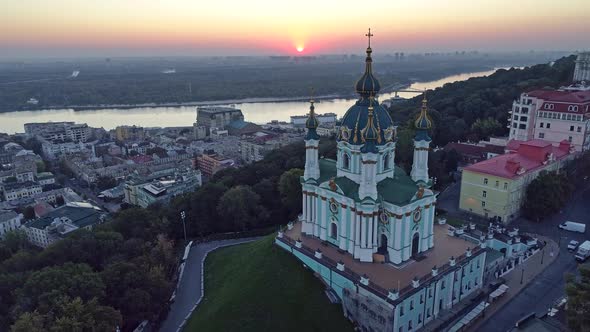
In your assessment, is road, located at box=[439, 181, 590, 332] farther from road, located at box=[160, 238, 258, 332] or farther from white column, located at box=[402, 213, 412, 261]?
road, located at box=[160, 238, 258, 332]

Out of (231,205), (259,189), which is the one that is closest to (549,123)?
(259,189)

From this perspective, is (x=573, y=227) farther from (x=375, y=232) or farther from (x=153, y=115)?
(x=153, y=115)

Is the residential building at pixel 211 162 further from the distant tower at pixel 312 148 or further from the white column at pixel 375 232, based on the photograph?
the white column at pixel 375 232

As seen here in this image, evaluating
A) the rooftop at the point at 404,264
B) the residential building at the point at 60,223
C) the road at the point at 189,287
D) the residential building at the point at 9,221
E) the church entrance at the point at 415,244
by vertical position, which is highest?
the church entrance at the point at 415,244

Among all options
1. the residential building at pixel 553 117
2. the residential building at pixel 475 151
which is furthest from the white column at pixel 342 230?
the residential building at pixel 553 117

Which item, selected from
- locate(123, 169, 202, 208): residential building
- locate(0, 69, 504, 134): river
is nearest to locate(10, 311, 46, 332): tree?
locate(123, 169, 202, 208): residential building

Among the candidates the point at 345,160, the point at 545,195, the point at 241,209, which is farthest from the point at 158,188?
the point at 545,195
